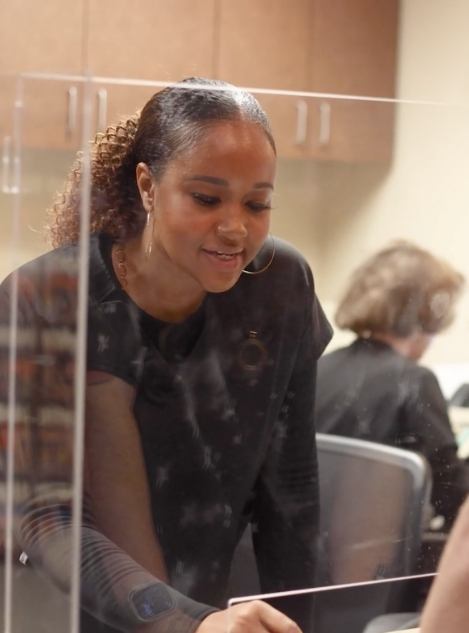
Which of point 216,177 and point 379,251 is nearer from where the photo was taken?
point 216,177

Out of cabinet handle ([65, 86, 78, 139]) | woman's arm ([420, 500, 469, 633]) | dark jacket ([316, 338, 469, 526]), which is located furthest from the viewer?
dark jacket ([316, 338, 469, 526])

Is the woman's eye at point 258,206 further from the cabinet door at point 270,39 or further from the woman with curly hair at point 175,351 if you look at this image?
the cabinet door at point 270,39

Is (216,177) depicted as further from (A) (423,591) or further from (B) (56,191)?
(A) (423,591)

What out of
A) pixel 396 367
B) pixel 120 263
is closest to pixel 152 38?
pixel 120 263

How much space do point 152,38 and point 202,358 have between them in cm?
23

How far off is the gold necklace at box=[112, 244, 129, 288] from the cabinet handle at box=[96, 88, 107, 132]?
0.08 m

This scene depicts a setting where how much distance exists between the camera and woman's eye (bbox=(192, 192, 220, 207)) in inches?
29.0

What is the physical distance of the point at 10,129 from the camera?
725 millimetres

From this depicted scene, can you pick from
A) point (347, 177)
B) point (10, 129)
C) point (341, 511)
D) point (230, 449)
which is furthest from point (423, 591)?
point (10, 129)

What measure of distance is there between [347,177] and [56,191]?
0.23 m

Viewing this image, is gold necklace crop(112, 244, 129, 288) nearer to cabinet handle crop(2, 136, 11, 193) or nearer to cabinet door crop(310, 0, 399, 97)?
cabinet handle crop(2, 136, 11, 193)

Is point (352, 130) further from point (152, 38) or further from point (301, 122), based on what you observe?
point (152, 38)

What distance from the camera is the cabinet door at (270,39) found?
Answer: 85cm

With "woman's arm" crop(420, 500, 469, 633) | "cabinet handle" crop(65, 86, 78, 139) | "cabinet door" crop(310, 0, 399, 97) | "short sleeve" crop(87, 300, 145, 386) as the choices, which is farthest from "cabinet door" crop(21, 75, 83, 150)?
"woman's arm" crop(420, 500, 469, 633)
